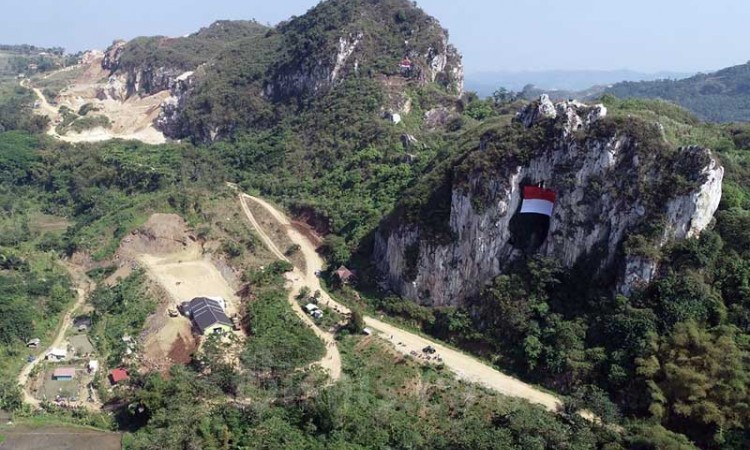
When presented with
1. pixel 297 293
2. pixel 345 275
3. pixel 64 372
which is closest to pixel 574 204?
pixel 345 275

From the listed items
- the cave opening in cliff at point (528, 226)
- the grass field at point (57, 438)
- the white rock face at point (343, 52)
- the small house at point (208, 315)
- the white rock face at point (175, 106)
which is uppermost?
the white rock face at point (343, 52)

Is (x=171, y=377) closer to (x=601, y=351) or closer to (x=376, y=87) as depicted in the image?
(x=601, y=351)

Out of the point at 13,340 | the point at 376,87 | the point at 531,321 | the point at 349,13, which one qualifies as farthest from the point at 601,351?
the point at 349,13

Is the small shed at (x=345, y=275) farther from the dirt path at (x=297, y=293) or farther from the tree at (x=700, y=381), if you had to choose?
the tree at (x=700, y=381)

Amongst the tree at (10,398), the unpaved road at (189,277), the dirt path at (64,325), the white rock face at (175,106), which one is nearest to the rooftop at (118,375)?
the dirt path at (64,325)

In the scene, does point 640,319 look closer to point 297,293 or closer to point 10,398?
point 297,293

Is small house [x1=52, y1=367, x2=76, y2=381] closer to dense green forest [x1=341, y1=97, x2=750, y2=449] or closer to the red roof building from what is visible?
the red roof building
